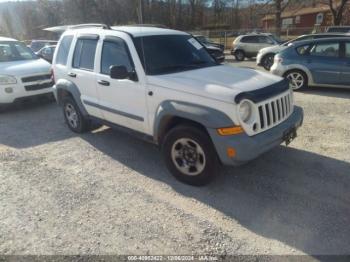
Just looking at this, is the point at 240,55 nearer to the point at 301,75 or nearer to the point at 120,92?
the point at 301,75

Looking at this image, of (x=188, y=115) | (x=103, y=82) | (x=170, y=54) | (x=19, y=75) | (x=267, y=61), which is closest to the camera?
(x=188, y=115)

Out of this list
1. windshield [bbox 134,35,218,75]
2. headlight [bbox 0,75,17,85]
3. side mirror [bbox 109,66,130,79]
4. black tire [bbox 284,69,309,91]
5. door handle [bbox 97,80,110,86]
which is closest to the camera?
side mirror [bbox 109,66,130,79]

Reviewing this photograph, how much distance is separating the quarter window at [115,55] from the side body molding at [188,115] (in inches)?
33.9

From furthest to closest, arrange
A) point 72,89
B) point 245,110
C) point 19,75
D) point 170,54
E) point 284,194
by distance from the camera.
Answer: point 19,75 → point 72,89 → point 170,54 → point 284,194 → point 245,110

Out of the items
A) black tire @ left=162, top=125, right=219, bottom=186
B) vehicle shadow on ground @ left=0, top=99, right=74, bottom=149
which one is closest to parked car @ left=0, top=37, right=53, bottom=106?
vehicle shadow on ground @ left=0, top=99, right=74, bottom=149

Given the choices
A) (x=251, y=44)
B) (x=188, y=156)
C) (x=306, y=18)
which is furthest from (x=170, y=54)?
(x=306, y=18)

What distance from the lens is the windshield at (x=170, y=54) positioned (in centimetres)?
418

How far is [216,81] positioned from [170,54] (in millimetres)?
1054

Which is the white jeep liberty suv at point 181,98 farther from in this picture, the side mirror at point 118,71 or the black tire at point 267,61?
the black tire at point 267,61

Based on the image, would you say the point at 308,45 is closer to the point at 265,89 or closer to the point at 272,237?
the point at 265,89

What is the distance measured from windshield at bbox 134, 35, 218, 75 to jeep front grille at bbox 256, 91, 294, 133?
4.19ft

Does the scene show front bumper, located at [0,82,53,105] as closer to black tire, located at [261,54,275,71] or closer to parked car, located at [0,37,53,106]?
parked car, located at [0,37,53,106]

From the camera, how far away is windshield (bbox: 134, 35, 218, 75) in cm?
418

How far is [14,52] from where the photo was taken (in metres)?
8.60
